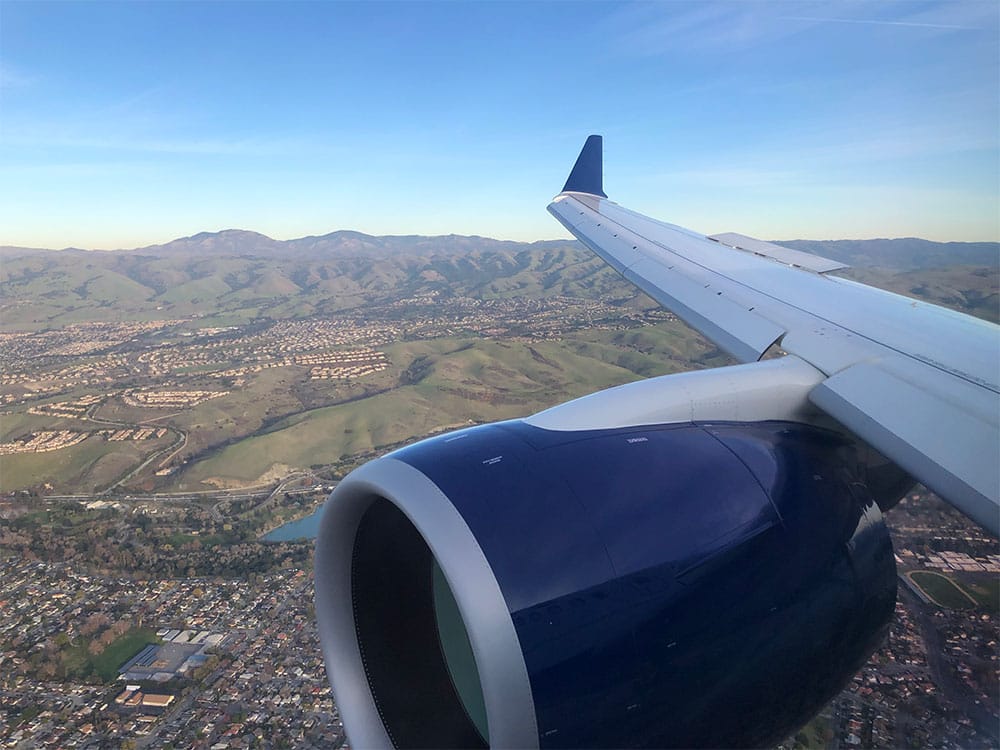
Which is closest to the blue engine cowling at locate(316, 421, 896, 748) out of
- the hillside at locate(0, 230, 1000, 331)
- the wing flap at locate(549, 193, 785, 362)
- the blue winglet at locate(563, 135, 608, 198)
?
the wing flap at locate(549, 193, 785, 362)

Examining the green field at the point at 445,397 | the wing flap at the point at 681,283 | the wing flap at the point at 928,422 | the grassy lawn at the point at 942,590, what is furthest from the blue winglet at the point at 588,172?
the green field at the point at 445,397

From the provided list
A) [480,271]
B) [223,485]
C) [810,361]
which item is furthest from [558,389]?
[480,271]

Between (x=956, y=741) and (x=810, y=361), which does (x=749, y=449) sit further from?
(x=956, y=741)

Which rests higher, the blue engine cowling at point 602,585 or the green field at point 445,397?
the blue engine cowling at point 602,585

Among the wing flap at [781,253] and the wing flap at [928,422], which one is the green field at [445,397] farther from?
the wing flap at [928,422]

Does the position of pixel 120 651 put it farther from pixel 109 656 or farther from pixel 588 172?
pixel 588 172

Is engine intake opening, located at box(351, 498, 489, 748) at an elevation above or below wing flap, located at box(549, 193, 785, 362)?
below

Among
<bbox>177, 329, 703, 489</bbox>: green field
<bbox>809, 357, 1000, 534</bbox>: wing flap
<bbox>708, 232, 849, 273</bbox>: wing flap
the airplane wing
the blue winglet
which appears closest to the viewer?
<bbox>809, 357, 1000, 534</bbox>: wing flap

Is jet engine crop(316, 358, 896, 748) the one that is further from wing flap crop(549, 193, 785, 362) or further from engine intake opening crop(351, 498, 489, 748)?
wing flap crop(549, 193, 785, 362)

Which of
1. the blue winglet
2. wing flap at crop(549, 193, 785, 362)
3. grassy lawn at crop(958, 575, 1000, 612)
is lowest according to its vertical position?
grassy lawn at crop(958, 575, 1000, 612)
